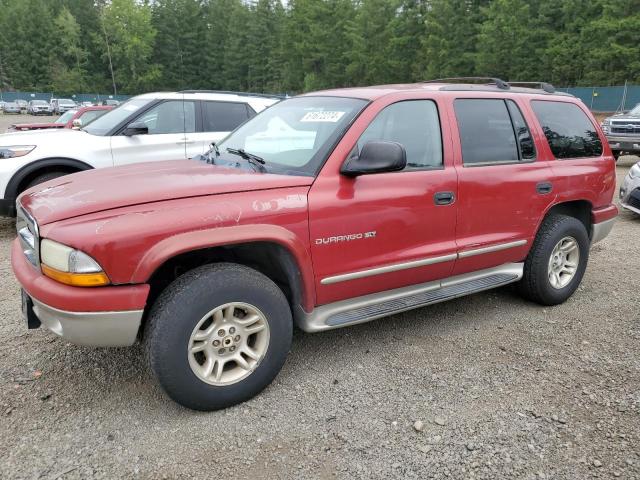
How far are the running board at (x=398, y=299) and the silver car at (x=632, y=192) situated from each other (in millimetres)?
4416

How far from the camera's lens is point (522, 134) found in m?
3.88

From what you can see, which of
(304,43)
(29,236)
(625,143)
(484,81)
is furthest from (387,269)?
(304,43)

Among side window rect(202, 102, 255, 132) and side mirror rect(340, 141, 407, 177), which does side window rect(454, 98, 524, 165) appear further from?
side window rect(202, 102, 255, 132)

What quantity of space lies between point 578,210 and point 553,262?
0.61 meters

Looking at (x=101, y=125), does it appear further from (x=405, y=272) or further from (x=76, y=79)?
(x=76, y=79)

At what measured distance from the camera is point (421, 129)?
3.40 m

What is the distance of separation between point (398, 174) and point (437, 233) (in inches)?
20.2

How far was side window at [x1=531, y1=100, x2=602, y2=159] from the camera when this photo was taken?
4.05 meters

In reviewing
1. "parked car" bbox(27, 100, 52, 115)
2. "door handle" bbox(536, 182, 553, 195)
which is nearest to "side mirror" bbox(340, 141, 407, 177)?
"door handle" bbox(536, 182, 553, 195)

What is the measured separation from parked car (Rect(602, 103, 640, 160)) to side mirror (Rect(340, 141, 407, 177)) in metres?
12.0

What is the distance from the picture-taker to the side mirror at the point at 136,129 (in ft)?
20.8

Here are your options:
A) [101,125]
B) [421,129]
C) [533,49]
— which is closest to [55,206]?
[421,129]

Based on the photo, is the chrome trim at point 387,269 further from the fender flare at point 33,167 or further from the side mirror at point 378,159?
the fender flare at point 33,167

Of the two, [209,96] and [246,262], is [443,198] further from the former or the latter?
[209,96]
